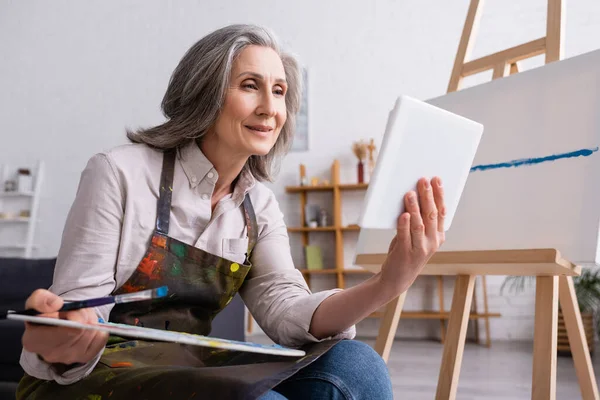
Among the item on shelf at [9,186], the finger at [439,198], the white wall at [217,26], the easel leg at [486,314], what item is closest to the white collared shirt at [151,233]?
the finger at [439,198]

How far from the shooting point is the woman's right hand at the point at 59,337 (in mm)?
772

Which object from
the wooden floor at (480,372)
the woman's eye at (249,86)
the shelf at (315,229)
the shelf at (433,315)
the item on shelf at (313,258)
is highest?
the woman's eye at (249,86)

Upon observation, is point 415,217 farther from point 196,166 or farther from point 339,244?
point 339,244

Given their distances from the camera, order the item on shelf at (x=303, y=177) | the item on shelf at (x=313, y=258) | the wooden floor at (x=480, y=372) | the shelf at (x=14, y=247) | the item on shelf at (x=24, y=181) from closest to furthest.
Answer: the wooden floor at (x=480, y=372) < the item on shelf at (x=313, y=258) < the item on shelf at (x=303, y=177) < the shelf at (x=14, y=247) < the item on shelf at (x=24, y=181)

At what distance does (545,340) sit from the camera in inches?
58.2

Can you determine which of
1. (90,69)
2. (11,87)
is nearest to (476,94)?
(90,69)

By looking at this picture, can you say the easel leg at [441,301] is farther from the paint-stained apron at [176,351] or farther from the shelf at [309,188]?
the paint-stained apron at [176,351]

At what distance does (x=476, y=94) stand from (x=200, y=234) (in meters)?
1.17

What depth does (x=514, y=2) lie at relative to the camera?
5.01 meters

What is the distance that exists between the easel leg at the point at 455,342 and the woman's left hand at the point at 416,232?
2.42ft

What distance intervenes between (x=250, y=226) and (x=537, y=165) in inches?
37.7

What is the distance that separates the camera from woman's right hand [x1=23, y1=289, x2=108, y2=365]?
0.77m

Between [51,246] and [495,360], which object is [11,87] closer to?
[51,246]

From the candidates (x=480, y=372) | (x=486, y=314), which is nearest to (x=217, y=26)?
(x=486, y=314)
